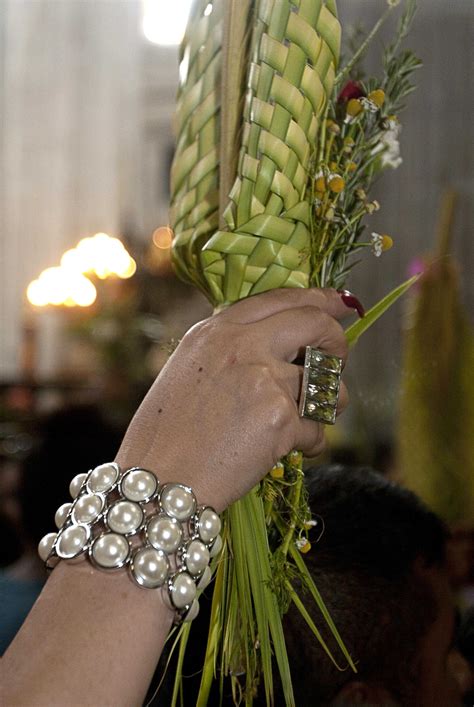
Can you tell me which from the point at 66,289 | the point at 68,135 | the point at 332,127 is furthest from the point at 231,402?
the point at 68,135

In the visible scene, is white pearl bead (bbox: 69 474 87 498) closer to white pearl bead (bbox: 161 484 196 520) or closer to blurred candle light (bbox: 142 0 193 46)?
white pearl bead (bbox: 161 484 196 520)

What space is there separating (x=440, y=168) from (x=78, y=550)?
49.7 inches

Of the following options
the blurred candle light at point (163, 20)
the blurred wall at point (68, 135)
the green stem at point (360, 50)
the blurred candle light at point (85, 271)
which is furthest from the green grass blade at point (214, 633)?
the blurred candle light at point (163, 20)

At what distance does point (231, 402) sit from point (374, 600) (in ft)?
1.06

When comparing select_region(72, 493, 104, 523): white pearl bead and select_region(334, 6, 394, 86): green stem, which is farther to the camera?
select_region(334, 6, 394, 86): green stem

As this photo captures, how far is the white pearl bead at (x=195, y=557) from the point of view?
1.82ft

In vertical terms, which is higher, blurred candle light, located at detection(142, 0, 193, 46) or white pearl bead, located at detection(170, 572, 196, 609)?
blurred candle light, located at detection(142, 0, 193, 46)

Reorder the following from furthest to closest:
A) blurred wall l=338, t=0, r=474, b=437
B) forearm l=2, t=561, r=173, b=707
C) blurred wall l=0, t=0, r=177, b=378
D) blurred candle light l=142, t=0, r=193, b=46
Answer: blurred candle light l=142, t=0, r=193, b=46
blurred wall l=0, t=0, r=177, b=378
blurred wall l=338, t=0, r=474, b=437
forearm l=2, t=561, r=173, b=707

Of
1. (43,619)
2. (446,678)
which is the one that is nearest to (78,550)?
(43,619)

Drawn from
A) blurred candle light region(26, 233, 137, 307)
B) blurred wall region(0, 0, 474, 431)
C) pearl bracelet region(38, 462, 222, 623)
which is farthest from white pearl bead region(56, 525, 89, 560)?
blurred wall region(0, 0, 474, 431)

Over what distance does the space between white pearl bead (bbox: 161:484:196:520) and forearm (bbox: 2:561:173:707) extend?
5 cm

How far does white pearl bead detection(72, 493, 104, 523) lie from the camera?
1.83 feet

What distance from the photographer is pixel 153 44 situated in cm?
617

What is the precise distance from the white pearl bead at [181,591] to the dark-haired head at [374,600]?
0.77 feet
